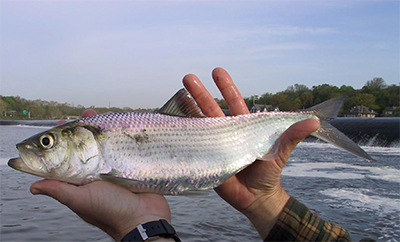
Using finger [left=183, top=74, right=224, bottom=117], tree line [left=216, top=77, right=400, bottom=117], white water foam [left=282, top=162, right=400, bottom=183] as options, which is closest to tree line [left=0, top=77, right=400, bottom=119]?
tree line [left=216, top=77, right=400, bottom=117]

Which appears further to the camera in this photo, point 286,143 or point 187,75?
point 187,75

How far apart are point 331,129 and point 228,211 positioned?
612 cm

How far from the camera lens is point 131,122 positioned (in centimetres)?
312

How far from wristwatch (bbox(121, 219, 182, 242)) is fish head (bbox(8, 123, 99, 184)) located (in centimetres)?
60

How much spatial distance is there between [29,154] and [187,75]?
2043 mm

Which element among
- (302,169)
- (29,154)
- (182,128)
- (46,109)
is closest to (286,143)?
(182,128)

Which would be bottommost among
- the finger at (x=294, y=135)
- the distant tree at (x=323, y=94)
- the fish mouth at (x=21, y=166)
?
the fish mouth at (x=21, y=166)

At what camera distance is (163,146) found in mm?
3070

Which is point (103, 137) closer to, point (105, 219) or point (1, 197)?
point (105, 219)

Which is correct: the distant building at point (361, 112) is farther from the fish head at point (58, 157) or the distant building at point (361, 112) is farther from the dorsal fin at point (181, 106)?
the fish head at point (58, 157)

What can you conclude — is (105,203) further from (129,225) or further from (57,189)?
(57,189)

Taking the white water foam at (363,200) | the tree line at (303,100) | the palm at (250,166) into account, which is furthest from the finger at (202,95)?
the tree line at (303,100)

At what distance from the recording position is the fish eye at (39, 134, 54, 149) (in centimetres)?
279

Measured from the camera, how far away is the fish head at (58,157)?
2.77m
